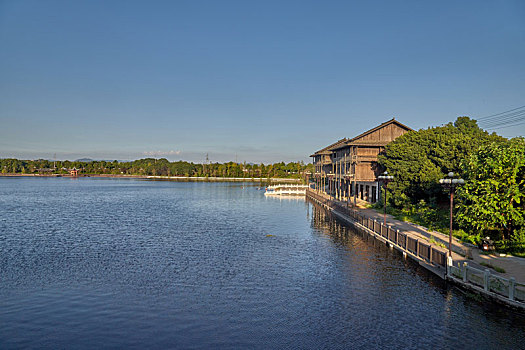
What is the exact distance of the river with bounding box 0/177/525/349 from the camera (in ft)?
49.0

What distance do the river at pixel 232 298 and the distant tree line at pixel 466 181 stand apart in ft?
21.0

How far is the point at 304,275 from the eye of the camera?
24.0m

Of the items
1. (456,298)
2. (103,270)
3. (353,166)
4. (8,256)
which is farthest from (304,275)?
(353,166)

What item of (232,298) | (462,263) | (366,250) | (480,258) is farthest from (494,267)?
(232,298)

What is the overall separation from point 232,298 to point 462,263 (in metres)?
14.1

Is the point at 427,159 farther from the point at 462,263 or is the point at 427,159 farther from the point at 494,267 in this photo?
the point at 494,267

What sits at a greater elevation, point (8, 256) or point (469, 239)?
point (469, 239)

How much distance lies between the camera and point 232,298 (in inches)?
774

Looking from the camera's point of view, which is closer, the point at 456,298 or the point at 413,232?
the point at 456,298

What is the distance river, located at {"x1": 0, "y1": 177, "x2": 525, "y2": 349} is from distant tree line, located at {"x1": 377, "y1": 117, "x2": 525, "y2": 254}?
6415 millimetres

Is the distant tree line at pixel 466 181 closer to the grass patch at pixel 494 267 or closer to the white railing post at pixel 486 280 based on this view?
the grass patch at pixel 494 267

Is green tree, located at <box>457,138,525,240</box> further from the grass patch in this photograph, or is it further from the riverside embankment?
the grass patch

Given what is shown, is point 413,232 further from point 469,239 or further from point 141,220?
point 141,220

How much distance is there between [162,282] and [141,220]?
30892 mm
